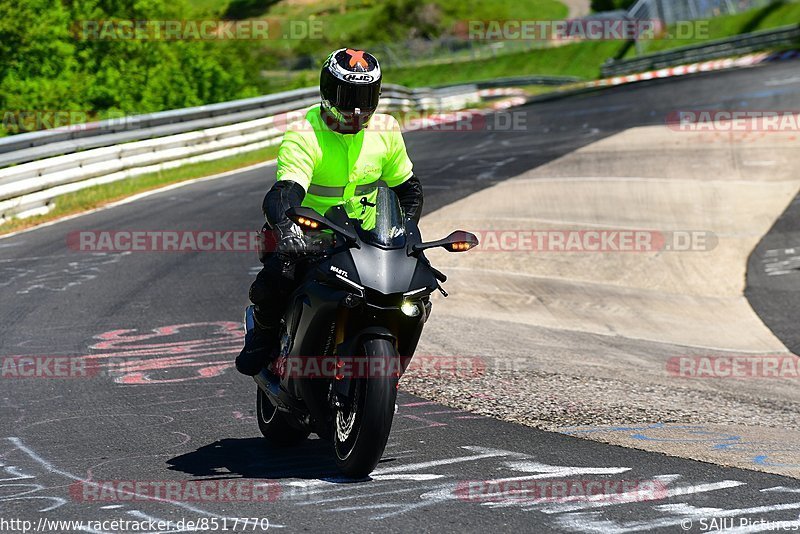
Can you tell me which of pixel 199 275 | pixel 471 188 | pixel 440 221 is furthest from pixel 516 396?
pixel 471 188

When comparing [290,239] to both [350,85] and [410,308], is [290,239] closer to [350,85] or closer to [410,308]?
[410,308]

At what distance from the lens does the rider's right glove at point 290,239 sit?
5.54m

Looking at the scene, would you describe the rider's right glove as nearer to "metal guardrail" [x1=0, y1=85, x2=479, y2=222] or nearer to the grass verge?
the grass verge

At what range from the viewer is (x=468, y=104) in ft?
123

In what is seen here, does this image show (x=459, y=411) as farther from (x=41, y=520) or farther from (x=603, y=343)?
(x=603, y=343)

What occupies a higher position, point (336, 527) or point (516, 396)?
point (336, 527)

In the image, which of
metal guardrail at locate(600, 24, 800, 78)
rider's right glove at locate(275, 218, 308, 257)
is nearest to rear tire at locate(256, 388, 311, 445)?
rider's right glove at locate(275, 218, 308, 257)

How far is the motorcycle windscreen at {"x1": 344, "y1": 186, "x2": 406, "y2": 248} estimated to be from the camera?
545 centimetres

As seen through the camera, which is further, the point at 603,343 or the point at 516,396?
the point at 603,343

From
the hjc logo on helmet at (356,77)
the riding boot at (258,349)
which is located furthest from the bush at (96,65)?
the hjc logo on helmet at (356,77)

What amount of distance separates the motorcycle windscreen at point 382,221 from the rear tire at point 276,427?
→ 4.15ft

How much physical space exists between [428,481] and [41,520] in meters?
1.84

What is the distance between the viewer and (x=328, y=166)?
600cm

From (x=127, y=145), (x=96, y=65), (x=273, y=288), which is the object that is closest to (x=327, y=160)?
(x=273, y=288)
